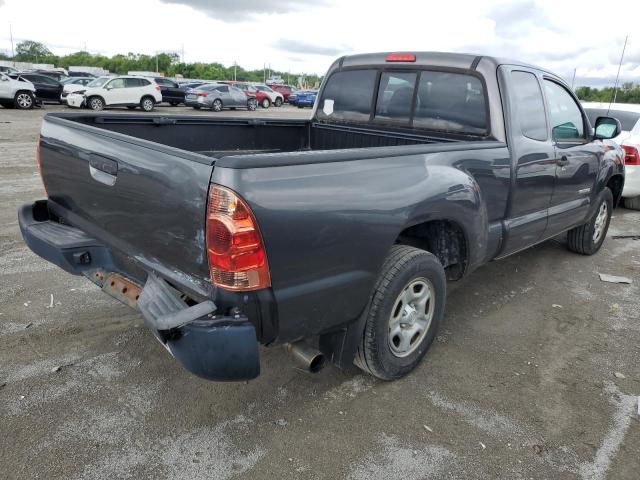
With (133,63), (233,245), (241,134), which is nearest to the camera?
(233,245)

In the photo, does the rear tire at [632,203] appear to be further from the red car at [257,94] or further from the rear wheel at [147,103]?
the red car at [257,94]

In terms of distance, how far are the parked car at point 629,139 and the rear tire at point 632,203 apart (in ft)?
0.47

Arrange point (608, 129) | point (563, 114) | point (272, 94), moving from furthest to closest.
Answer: point (272, 94)
point (608, 129)
point (563, 114)

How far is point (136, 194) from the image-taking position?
8.00 ft

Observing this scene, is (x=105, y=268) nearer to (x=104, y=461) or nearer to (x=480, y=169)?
(x=104, y=461)

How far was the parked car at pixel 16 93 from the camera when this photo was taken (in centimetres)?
1938

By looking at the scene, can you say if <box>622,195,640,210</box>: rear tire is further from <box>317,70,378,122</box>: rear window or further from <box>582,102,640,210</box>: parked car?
<box>317,70,378,122</box>: rear window

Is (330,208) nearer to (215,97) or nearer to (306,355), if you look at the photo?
(306,355)

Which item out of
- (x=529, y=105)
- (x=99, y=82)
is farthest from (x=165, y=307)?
(x=99, y=82)

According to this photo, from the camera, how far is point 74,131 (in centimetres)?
288

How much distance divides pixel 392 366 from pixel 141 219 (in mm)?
1588

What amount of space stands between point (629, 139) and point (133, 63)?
91612mm

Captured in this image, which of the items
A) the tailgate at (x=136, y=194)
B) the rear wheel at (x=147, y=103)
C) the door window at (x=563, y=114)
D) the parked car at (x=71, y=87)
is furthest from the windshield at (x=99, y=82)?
the door window at (x=563, y=114)

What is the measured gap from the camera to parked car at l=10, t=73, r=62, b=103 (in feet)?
73.8
